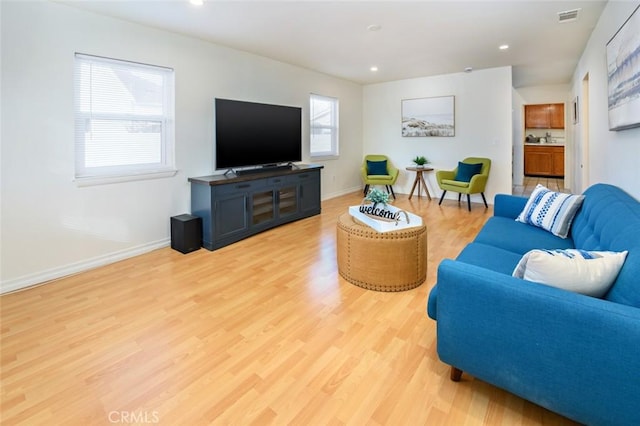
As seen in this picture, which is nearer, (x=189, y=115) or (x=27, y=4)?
(x=27, y=4)

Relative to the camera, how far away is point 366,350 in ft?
6.63

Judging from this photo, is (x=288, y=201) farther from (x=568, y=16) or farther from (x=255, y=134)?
(x=568, y=16)

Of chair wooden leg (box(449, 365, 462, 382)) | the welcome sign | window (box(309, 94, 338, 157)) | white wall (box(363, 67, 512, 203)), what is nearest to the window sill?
the welcome sign

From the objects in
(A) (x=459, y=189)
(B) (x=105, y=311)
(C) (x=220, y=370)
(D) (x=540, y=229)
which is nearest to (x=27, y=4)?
(B) (x=105, y=311)

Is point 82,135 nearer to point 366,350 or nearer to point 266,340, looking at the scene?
point 266,340

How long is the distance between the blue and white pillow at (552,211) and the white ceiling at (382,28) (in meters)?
1.89

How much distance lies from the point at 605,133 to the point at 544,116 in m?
7.29

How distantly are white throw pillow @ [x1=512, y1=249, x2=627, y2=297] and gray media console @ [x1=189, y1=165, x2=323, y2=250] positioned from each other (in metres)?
3.25

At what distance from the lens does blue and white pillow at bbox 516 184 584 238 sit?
8.79 ft

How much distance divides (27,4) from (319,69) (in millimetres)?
4064

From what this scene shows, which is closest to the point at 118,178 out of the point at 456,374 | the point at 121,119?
the point at 121,119

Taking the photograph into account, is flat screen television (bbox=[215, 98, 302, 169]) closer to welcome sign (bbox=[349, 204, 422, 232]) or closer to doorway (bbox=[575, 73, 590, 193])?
welcome sign (bbox=[349, 204, 422, 232])

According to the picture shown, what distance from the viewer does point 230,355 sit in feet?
6.53

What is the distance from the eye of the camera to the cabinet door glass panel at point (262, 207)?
4.45 meters
